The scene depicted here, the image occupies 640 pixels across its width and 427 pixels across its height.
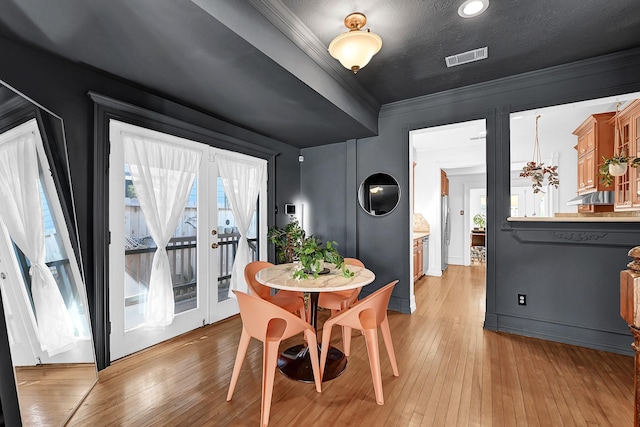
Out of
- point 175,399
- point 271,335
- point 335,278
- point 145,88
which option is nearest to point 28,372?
point 175,399

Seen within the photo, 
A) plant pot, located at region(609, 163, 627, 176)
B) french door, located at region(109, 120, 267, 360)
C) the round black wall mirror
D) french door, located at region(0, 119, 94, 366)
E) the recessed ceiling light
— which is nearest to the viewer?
french door, located at region(0, 119, 94, 366)

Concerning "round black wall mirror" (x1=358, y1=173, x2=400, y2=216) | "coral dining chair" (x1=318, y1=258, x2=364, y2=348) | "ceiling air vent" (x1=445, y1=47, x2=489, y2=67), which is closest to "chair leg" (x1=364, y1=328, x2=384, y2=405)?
"coral dining chair" (x1=318, y1=258, x2=364, y2=348)

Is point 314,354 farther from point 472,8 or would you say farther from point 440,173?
point 440,173

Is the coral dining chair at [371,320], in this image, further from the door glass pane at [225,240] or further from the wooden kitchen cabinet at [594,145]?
the wooden kitchen cabinet at [594,145]

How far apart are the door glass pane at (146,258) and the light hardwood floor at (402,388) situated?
39cm

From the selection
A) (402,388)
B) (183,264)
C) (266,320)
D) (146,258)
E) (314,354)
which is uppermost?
(146,258)

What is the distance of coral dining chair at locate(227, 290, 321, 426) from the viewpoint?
Result: 5.93 ft

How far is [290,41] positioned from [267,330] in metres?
2.12

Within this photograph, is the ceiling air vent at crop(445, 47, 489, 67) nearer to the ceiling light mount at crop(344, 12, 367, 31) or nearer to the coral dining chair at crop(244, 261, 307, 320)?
the ceiling light mount at crop(344, 12, 367, 31)

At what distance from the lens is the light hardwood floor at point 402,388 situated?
6.12 ft

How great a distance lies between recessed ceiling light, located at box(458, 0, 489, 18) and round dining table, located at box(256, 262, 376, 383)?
2.03 metres

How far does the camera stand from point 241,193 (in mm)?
3777

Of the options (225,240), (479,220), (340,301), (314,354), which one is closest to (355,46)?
(340,301)

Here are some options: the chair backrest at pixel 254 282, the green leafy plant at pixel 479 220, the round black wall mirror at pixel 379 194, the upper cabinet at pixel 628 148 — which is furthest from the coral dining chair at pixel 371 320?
the green leafy plant at pixel 479 220
